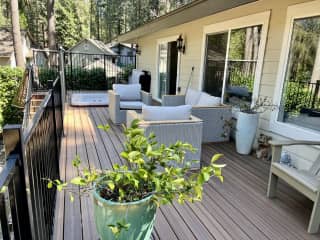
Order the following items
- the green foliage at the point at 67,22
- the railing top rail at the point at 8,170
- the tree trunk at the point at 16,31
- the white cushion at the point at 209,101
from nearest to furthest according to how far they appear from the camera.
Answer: the railing top rail at the point at 8,170, the white cushion at the point at 209,101, the tree trunk at the point at 16,31, the green foliage at the point at 67,22

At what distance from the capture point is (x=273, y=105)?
363 centimetres

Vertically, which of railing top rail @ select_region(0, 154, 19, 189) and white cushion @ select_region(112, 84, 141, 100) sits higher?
railing top rail @ select_region(0, 154, 19, 189)

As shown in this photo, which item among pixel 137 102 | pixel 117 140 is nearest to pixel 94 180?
pixel 117 140

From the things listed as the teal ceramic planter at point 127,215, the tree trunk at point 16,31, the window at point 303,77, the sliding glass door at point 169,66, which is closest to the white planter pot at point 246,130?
the window at point 303,77

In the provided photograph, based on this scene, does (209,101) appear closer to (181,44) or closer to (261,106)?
(261,106)

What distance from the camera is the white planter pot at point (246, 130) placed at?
3.61 meters

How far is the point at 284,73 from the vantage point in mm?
3475

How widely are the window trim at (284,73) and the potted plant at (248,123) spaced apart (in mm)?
197

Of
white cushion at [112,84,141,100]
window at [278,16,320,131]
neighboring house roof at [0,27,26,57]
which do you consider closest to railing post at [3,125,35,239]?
window at [278,16,320,131]

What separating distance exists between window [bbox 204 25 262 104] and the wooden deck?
155cm

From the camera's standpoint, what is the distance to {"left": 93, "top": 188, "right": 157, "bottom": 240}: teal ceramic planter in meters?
1.37

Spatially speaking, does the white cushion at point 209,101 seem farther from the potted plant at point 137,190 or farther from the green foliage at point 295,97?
the potted plant at point 137,190

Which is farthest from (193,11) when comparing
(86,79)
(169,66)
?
(86,79)

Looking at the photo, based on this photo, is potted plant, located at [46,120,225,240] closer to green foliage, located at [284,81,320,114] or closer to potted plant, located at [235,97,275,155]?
potted plant, located at [235,97,275,155]
